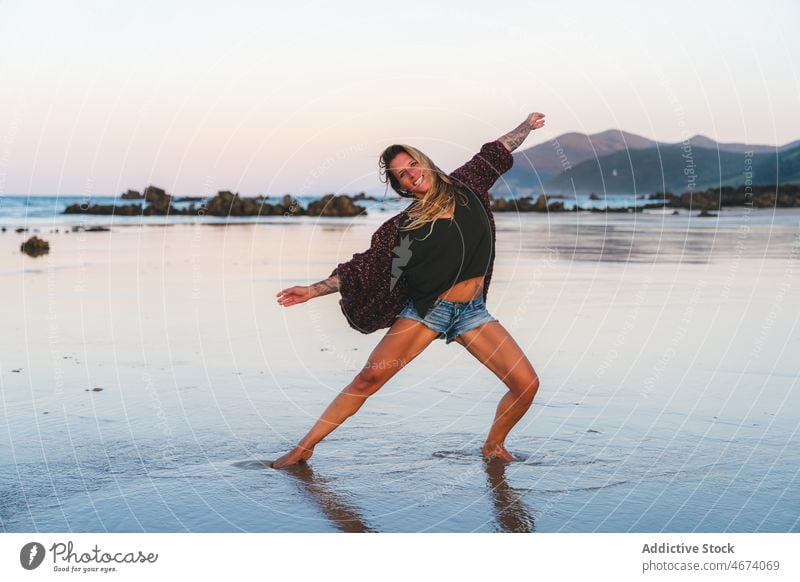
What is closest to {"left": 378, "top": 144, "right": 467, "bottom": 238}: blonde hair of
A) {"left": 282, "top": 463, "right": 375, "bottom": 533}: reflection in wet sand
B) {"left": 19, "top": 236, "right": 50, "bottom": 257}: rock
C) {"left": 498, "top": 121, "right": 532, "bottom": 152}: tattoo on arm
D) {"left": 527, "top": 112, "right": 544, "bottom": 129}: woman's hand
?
{"left": 498, "top": 121, "right": 532, "bottom": 152}: tattoo on arm

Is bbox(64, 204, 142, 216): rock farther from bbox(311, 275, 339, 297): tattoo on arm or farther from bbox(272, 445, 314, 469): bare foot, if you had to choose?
bbox(311, 275, 339, 297): tattoo on arm

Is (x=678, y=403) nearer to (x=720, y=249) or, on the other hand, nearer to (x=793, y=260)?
(x=793, y=260)

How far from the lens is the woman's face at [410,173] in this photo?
5.77 m

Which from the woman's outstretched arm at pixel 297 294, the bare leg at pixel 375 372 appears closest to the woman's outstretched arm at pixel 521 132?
the bare leg at pixel 375 372

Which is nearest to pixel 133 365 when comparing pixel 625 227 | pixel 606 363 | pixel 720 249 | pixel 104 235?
pixel 606 363

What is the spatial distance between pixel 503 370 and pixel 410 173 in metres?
1.37

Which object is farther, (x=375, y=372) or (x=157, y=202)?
(x=157, y=202)

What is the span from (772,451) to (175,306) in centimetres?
805

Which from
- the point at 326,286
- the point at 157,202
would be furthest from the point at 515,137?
the point at 157,202

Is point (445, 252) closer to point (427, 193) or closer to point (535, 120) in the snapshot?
point (427, 193)

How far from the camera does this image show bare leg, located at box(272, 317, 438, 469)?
5992 millimetres

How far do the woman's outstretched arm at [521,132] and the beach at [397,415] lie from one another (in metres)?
2.00

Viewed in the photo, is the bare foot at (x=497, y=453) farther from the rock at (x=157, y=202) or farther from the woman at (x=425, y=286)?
the rock at (x=157, y=202)

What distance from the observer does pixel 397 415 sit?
23.6ft
